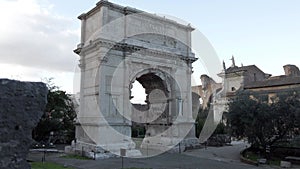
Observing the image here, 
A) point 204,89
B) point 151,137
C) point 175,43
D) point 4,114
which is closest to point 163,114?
point 151,137

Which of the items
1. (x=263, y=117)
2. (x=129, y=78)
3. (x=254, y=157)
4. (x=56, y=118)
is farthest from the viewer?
(x=56, y=118)

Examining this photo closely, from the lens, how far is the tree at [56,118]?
24.5 metres

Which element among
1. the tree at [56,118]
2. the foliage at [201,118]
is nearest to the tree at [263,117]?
the foliage at [201,118]

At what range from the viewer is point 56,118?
81.7 ft

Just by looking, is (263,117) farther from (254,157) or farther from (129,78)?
(129,78)

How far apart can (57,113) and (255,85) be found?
78.3 feet

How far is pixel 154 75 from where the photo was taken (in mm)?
23031

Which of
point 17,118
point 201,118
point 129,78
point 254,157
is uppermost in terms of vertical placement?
point 129,78

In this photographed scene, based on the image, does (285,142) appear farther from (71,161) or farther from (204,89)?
(204,89)

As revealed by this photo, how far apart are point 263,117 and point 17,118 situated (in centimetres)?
1607

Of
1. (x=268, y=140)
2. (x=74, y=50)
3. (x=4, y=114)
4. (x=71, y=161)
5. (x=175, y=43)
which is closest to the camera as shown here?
(x=4, y=114)

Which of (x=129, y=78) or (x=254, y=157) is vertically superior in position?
(x=129, y=78)

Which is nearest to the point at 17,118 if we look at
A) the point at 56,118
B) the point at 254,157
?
the point at 254,157

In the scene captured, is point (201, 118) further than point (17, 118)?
Yes
